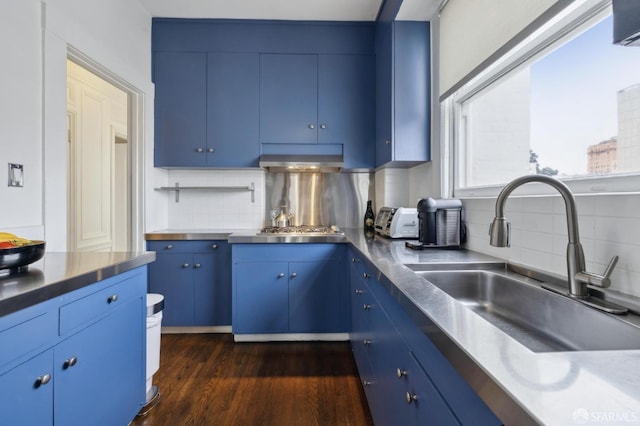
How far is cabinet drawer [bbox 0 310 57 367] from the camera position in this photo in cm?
88

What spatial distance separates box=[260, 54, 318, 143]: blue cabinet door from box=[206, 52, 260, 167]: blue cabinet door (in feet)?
0.24

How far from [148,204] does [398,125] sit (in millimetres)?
2199

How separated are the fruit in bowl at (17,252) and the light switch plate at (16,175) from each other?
571 millimetres

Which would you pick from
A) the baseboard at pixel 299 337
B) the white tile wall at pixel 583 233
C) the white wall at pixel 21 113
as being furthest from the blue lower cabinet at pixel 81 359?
the white tile wall at pixel 583 233

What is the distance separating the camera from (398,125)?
2.42 m

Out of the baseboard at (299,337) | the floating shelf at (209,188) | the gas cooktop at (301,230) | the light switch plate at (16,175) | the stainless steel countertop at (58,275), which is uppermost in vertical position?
the floating shelf at (209,188)

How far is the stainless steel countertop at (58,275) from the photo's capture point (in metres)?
0.91

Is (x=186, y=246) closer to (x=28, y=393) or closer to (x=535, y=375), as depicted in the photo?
(x=28, y=393)

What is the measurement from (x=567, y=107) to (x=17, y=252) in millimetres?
2063

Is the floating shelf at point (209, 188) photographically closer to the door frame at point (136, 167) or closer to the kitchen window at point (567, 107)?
the door frame at point (136, 167)

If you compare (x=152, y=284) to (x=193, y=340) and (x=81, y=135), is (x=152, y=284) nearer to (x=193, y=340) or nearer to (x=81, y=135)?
(x=193, y=340)

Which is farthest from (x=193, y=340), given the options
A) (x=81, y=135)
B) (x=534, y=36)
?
(x=534, y=36)

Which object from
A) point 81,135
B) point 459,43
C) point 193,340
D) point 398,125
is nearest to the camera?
point 459,43

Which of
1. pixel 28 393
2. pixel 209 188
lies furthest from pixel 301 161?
pixel 28 393
